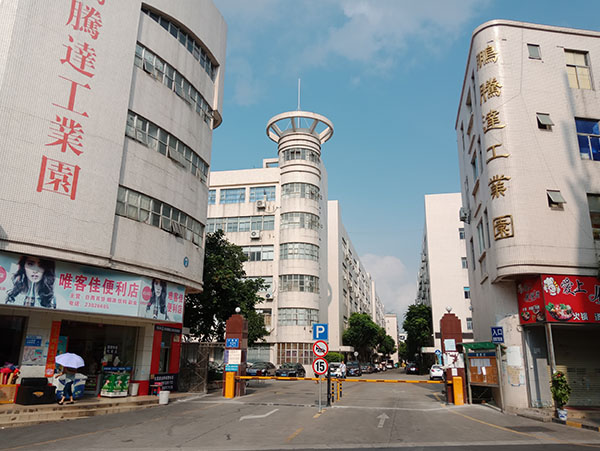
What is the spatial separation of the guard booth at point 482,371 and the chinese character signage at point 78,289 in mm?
13200

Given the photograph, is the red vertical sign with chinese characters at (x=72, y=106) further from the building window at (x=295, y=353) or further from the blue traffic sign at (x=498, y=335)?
the building window at (x=295, y=353)

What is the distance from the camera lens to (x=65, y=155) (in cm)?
1644

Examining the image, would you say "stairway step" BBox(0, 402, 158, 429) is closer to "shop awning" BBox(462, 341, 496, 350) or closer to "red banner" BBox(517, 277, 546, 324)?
"shop awning" BBox(462, 341, 496, 350)

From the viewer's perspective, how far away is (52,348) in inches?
675

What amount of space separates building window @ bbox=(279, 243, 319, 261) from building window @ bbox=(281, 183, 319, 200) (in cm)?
550

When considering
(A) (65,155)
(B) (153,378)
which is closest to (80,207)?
(A) (65,155)

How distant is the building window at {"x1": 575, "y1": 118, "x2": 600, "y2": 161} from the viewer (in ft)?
63.4

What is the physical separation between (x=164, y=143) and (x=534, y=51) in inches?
686

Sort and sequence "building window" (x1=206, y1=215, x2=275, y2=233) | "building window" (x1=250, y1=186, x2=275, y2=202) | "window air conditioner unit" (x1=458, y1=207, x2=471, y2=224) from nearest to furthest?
"window air conditioner unit" (x1=458, y1=207, x2=471, y2=224), "building window" (x1=206, y1=215, x2=275, y2=233), "building window" (x1=250, y1=186, x2=275, y2=202)

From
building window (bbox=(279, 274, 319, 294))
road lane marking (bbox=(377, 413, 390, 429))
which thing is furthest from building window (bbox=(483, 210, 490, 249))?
building window (bbox=(279, 274, 319, 294))

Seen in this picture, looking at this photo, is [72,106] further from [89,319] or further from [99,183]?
[89,319]

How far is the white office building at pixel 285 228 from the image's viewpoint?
48.4 m

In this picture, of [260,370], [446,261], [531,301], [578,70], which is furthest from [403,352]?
[531,301]

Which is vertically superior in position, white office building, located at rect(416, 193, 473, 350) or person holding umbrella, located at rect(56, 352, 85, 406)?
white office building, located at rect(416, 193, 473, 350)
